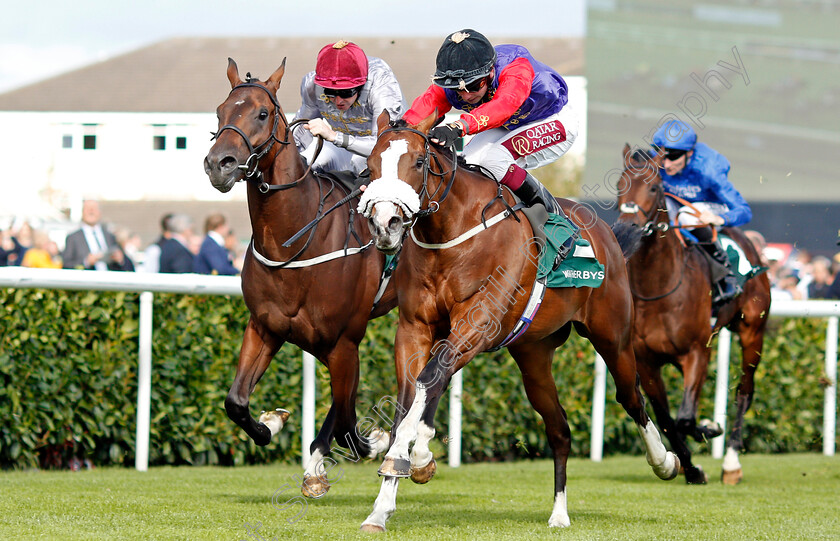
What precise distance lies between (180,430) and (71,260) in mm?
3001

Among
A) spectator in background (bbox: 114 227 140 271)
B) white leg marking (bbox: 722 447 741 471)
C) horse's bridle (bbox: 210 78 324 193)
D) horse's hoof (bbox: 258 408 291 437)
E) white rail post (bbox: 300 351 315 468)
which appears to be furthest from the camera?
spectator in background (bbox: 114 227 140 271)

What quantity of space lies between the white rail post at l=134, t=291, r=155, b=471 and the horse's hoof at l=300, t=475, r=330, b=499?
6.10 ft

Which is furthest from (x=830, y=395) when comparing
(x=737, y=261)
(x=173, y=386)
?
(x=173, y=386)

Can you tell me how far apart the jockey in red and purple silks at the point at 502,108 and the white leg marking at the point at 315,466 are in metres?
1.56

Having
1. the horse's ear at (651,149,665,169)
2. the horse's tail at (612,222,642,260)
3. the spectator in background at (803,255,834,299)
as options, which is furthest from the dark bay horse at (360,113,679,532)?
the spectator in background at (803,255,834,299)

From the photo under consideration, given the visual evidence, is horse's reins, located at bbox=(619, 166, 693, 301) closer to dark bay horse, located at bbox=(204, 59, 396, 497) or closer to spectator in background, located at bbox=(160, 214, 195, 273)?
dark bay horse, located at bbox=(204, 59, 396, 497)

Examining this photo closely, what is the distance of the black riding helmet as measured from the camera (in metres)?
4.57

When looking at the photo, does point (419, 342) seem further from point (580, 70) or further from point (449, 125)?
point (580, 70)

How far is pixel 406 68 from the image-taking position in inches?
1181

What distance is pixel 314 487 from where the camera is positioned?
488cm

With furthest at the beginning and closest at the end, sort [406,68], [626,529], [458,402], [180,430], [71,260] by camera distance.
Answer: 1. [406,68]
2. [71,260]
3. [458,402]
4. [180,430]
5. [626,529]

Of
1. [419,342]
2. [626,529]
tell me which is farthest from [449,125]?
[626,529]

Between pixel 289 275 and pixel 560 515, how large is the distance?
1625 millimetres

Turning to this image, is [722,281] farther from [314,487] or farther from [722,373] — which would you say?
[314,487]
